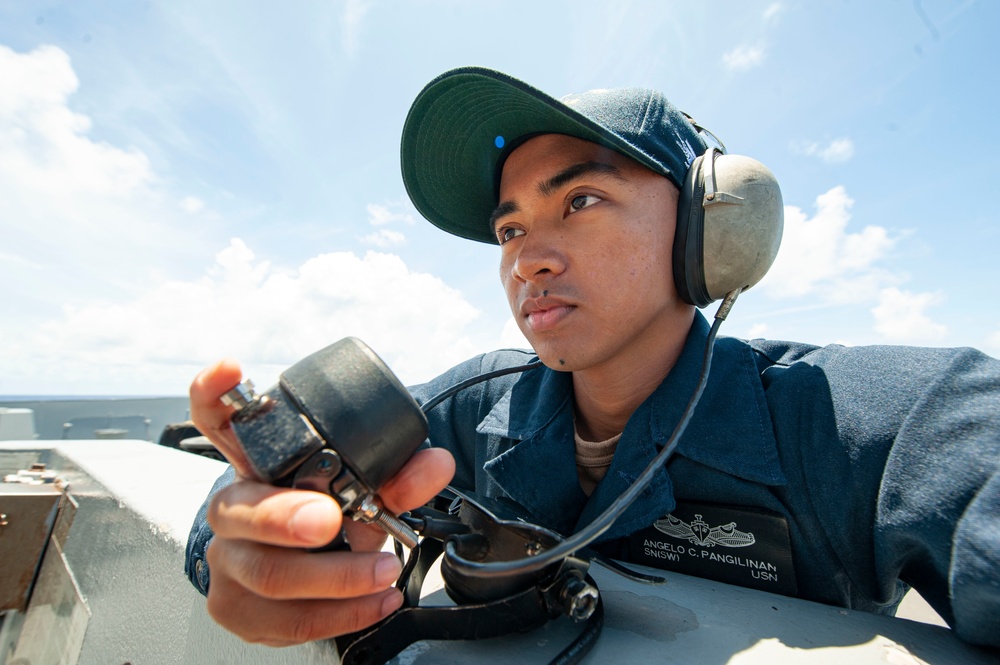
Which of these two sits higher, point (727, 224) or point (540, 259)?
point (727, 224)

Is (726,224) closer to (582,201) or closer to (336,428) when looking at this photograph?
(582,201)

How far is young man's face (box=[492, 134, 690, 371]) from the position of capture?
1305 millimetres

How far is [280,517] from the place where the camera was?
545 mm

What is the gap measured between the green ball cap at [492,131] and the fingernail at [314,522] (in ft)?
3.52

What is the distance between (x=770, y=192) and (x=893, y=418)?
2.12 feet

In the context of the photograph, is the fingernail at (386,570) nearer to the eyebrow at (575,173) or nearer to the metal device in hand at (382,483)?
the metal device in hand at (382,483)

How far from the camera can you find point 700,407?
48.8 inches

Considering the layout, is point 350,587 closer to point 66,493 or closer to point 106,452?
point 66,493

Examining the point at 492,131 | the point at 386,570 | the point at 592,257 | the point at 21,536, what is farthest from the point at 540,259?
the point at 21,536

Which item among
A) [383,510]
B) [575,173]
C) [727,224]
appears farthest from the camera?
[575,173]

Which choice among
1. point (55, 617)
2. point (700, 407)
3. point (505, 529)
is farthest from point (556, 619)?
point (55, 617)

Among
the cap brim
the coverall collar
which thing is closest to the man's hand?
the coverall collar

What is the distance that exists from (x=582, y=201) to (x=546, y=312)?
358mm

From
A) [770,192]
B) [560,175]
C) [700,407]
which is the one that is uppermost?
[770,192]
